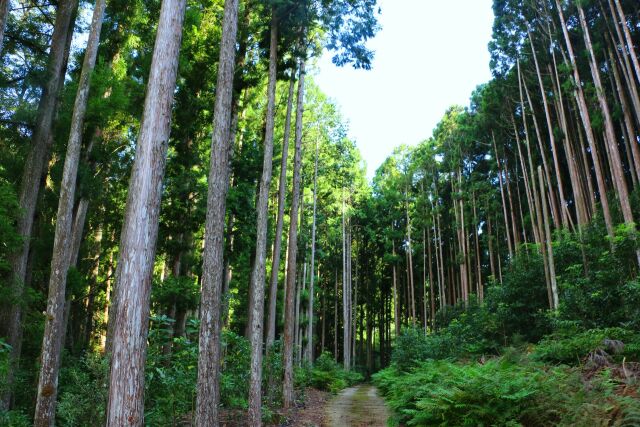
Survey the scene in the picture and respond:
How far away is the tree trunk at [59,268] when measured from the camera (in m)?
6.56

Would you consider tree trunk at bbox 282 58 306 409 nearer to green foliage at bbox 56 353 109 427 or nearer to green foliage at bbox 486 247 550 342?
green foliage at bbox 56 353 109 427

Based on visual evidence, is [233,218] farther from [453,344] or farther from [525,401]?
[525,401]

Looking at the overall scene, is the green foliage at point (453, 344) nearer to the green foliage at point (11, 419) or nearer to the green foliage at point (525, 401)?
the green foliage at point (525, 401)

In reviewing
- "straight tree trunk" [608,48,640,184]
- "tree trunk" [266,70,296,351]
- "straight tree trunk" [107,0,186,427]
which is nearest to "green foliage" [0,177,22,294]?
"straight tree trunk" [107,0,186,427]

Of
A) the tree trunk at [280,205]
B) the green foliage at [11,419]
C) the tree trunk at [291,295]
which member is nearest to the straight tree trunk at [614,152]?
the tree trunk at [291,295]

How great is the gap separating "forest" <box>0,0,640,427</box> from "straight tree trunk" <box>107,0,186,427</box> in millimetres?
21

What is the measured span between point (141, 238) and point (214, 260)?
1868mm

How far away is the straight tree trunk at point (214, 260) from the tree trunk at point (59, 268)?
8.39 feet

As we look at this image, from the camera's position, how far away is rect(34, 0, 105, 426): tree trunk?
6562 millimetres

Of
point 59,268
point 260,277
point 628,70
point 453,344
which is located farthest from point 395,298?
point 59,268

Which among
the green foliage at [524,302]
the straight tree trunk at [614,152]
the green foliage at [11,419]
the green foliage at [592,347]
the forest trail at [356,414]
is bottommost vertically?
the forest trail at [356,414]

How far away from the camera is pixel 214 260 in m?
6.50

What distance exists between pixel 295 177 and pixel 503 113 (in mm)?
15753

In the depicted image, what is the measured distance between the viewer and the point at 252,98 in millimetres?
15109
